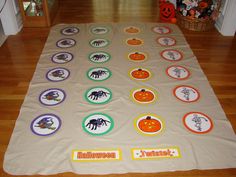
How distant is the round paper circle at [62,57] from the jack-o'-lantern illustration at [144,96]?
716mm

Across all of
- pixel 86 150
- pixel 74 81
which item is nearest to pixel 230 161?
pixel 86 150

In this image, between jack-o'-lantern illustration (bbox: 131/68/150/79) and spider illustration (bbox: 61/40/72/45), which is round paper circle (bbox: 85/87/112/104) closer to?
jack-o'-lantern illustration (bbox: 131/68/150/79)

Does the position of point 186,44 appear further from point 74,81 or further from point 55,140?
point 55,140

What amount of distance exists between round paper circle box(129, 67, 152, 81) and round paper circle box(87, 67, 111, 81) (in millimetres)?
183

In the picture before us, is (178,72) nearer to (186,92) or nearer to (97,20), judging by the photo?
(186,92)

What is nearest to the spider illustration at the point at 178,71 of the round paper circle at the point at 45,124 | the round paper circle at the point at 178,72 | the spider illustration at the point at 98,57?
the round paper circle at the point at 178,72

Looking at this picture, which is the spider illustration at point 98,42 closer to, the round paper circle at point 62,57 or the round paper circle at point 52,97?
the round paper circle at point 62,57

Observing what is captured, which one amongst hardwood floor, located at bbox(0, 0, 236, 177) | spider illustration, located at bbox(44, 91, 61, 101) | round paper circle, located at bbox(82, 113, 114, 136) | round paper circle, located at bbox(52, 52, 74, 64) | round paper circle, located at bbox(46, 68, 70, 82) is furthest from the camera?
round paper circle, located at bbox(52, 52, 74, 64)

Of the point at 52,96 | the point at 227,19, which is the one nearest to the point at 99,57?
the point at 52,96

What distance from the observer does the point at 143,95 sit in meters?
1.71

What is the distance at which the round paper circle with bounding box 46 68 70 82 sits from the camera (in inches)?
73.3

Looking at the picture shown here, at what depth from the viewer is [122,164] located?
129 centimetres

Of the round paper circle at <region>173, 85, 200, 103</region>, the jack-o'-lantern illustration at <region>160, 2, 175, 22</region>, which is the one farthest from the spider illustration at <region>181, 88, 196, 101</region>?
the jack-o'-lantern illustration at <region>160, 2, 175, 22</region>

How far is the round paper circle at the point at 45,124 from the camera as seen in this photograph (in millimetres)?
1463
